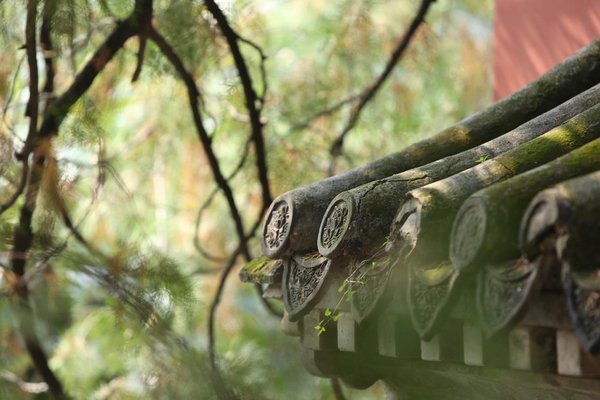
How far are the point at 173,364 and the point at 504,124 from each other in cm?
147

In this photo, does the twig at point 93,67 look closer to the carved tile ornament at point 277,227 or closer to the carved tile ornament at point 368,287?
the carved tile ornament at point 277,227

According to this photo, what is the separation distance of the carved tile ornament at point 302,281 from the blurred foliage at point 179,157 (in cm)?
95

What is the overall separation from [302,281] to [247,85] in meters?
1.98

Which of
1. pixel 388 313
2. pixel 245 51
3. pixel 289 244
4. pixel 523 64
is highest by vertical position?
pixel 245 51

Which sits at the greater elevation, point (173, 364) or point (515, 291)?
point (515, 291)

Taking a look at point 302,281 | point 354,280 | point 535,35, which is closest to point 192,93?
point 535,35

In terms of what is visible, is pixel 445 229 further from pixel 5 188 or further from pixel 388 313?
pixel 5 188

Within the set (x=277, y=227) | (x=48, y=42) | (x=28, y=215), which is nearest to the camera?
(x=277, y=227)

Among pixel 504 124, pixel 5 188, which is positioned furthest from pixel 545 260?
pixel 5 188

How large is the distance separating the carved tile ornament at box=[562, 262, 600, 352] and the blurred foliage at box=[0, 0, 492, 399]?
Answer: 1.97 metres

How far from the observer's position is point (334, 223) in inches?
83.8

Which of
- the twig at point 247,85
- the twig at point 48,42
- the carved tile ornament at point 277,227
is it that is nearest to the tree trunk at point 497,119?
the carved tile ornament at point 277,227

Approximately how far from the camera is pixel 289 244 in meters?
2.32

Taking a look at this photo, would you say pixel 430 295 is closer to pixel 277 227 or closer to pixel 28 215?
pixel 277 227
